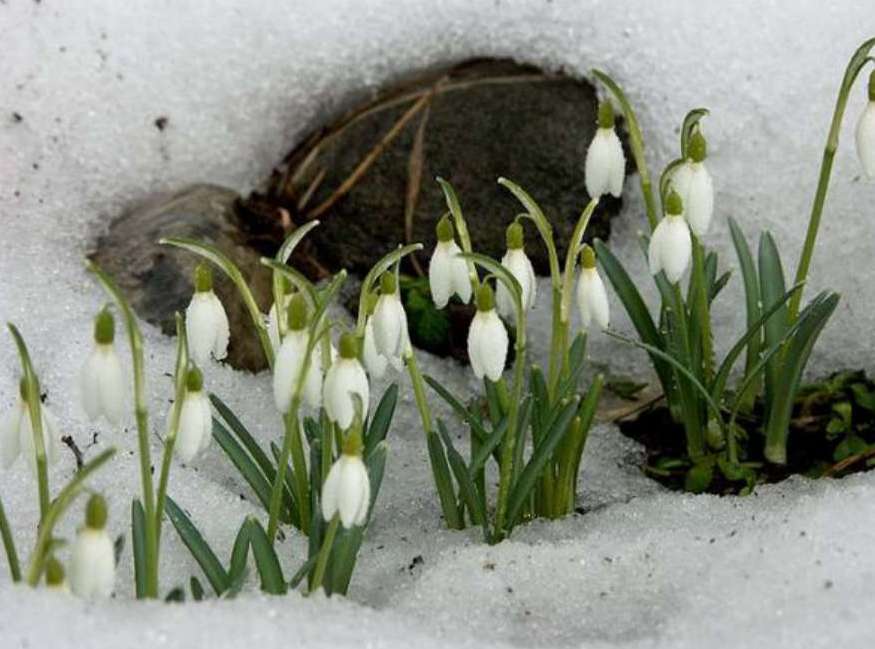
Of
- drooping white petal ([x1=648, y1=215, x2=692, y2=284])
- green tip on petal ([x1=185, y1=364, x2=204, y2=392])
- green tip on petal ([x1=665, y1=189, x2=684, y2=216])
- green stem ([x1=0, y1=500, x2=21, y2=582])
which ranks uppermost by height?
green tip on petal ([x1=665, y1=189, x2=684, y2=216])

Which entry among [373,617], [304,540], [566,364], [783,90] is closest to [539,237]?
[783,90]

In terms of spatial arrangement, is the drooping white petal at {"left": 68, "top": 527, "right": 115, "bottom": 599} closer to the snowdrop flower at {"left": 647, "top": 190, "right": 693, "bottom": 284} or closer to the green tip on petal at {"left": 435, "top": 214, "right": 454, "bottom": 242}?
the green tip on petal at {"left": 435, "top": 214, "right": 454, "bottom": 242}

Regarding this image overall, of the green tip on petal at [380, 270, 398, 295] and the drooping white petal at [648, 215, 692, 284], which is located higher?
the drooping white petal at [648, 215, 692, 284]

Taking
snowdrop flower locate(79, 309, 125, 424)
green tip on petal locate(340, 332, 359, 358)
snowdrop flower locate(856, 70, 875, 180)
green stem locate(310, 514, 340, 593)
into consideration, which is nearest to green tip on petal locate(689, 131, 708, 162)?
snowdrop flower locate(856, 70, 875, 180)

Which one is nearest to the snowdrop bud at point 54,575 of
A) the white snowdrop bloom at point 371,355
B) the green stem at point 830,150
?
the white snowdrop bloom at point 371,355

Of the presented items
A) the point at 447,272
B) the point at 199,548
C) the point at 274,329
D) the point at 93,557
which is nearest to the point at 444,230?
the point at 447,272

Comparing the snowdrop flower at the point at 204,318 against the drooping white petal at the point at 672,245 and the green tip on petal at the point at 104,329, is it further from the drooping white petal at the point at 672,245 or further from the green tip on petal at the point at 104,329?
the drooping white petal at the point at 672,245
